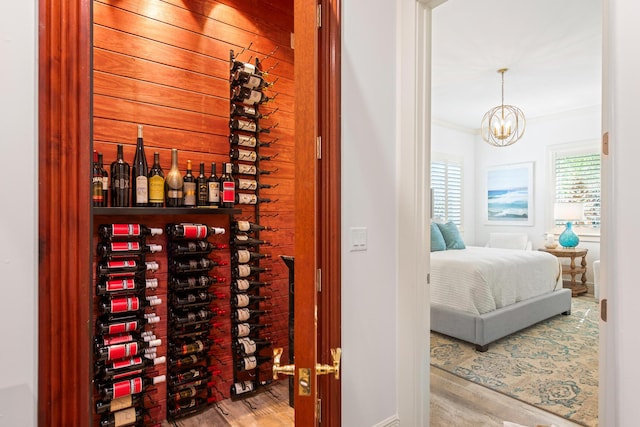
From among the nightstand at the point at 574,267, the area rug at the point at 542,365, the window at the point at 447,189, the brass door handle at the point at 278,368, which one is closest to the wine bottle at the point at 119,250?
the brass door handle at the point at 278,368

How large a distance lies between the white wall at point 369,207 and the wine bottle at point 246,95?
1163 millimetres

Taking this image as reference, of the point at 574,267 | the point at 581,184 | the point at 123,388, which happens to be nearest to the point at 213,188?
the point at 123,388

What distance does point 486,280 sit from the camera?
349 cm

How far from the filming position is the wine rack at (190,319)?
2.37 metres

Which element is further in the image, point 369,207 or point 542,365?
point 542,365

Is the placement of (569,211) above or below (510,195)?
below

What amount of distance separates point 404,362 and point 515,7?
3189mm

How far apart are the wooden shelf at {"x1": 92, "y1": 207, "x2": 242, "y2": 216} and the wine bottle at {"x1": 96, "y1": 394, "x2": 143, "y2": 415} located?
115cm

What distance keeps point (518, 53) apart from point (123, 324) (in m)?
4.68

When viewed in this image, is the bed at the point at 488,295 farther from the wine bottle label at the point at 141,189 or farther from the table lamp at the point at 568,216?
the wine bottle label at the point at 141,189

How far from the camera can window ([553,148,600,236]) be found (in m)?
5.69

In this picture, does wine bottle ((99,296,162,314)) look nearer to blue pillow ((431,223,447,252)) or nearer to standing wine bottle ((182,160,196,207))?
standing wine bottle ((182,160,196,207))
